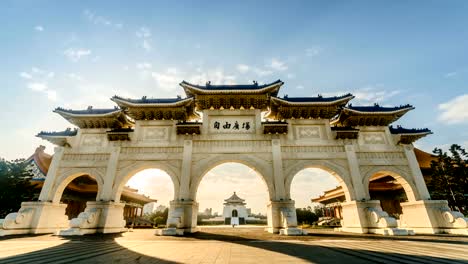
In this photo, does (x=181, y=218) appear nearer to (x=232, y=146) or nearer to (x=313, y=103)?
(x=232, y=146)

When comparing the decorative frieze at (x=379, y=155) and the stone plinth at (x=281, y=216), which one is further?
the decorative frieze at (x=379, y=155)

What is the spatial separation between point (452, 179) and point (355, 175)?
7.48 meters

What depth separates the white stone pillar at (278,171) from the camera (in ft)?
41.4

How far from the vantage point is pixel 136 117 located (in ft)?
48.8

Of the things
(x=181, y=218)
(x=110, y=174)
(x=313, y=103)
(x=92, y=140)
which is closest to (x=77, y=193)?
(x=92, y=140)

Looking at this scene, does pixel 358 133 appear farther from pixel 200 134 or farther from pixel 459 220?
pixel 200 134

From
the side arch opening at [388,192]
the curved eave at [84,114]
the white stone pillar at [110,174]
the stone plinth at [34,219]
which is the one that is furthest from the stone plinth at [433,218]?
the stone plinth at [34,219]

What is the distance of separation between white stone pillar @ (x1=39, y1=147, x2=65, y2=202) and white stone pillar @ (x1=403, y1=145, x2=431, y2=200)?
22.4 metres

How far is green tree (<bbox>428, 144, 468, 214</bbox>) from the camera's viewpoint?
14.3 m

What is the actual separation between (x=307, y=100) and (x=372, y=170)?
5988 millimetres

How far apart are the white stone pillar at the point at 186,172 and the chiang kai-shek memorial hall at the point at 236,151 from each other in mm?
60

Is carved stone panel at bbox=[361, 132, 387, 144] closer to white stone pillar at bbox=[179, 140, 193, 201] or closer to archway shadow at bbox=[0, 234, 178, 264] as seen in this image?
white stone pillar at bbox=[179, 140, 193, 201]

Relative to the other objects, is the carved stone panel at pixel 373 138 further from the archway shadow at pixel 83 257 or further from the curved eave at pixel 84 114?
the curved eave at pixel 84 114

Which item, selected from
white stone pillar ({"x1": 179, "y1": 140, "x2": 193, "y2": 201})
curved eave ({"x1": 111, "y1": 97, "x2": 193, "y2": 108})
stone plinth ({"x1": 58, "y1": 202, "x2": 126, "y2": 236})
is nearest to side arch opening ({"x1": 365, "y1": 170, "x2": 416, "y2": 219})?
white stone pillar ({"x1": 179, "y1": 140, "x2": 193, "y2": 201})
